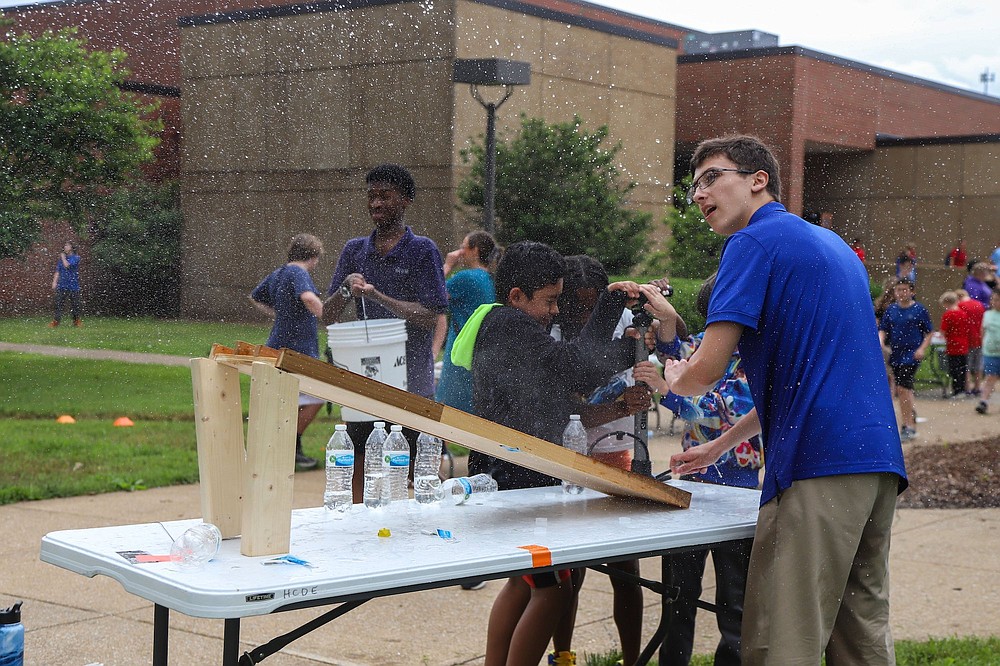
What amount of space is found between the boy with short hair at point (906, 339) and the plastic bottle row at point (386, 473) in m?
6.62

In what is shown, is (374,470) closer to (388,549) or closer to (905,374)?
(388,549)

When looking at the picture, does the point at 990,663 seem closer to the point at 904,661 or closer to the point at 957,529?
the point at 904,661

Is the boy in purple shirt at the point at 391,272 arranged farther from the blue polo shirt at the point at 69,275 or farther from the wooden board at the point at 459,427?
the blue polo shirt at the point at 69,275

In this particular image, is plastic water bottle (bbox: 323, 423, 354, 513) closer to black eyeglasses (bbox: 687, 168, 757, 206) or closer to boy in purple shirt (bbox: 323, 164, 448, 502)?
black eyeglasses (bbox: 687, 168, 757, 206)

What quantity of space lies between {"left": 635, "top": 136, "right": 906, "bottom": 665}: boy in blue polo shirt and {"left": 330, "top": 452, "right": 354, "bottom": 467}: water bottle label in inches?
35.6

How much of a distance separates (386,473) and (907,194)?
4.33 meters

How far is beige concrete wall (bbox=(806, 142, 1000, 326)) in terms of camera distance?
243 inches

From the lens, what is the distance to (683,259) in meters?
6.92

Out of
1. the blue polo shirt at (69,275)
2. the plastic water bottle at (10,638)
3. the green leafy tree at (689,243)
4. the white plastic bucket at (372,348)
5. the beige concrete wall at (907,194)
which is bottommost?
the plastic water bottle at (10,638)

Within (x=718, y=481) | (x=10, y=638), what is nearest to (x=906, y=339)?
(x=718, y=481)

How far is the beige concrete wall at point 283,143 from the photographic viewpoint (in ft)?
21.5

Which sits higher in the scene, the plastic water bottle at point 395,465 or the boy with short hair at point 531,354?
the boy with short hair at point 531,354

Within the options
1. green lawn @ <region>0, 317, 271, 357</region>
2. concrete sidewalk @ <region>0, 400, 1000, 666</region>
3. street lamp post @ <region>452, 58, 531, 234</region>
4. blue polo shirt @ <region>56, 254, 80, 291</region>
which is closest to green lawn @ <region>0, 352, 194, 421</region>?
green lawn @ <region>0, 317, 271, 357</region>

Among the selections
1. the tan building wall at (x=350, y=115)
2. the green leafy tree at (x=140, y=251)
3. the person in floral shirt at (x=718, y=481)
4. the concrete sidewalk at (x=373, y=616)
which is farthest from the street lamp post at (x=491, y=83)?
the person in floral shirt at (x=718, y=481)
